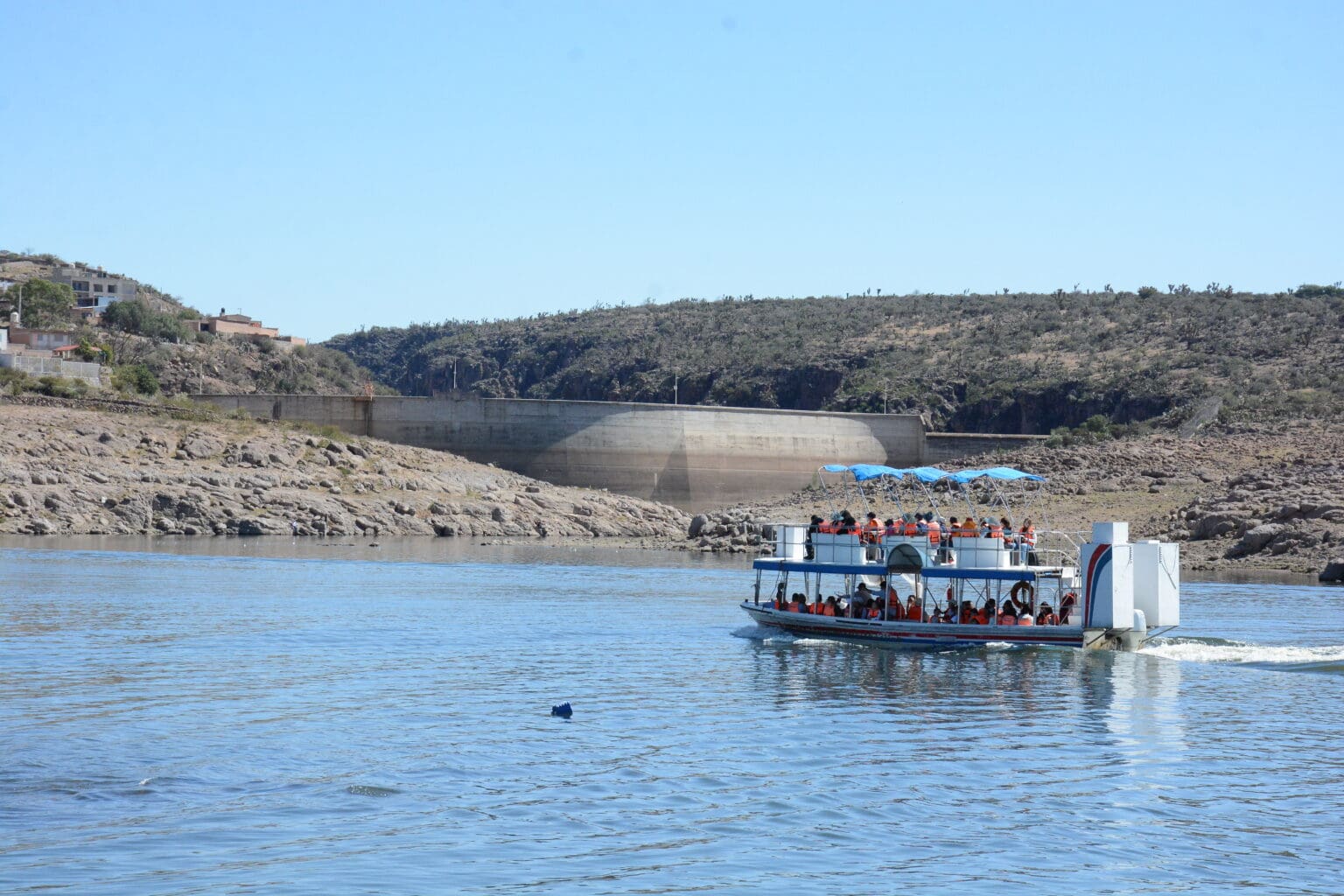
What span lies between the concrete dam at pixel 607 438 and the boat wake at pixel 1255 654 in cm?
5746

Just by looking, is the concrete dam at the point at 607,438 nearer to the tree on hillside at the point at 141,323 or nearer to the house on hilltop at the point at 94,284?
the tree on hillside at the point at 141,323

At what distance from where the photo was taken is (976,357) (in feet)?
433

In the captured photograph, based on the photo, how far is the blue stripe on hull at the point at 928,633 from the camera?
34.5 metres

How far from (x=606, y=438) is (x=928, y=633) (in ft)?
186

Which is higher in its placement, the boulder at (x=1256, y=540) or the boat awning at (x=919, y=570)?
the boulder at (x=1256, y=540)

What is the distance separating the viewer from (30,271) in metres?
168

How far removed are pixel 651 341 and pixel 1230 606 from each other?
12648 cm

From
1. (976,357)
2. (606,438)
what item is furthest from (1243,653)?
(976,357)

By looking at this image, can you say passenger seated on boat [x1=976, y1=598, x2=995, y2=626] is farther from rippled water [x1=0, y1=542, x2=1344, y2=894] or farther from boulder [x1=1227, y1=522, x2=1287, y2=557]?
boulder [x1=1227, y1=522, x2=1287, y2=557]

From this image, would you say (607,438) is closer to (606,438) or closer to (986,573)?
(606,438)

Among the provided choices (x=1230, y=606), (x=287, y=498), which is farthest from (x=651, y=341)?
(x=1230, y=606)

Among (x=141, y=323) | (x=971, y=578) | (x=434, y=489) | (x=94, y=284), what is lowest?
(x=971, y=578)

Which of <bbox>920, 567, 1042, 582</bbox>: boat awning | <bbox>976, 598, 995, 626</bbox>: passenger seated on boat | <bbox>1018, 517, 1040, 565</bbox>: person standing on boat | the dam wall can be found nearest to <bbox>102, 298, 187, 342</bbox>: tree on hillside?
the dam wall

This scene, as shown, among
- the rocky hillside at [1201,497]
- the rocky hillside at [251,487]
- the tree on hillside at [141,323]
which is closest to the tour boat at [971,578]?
the rocky hillside at [1201,497]
